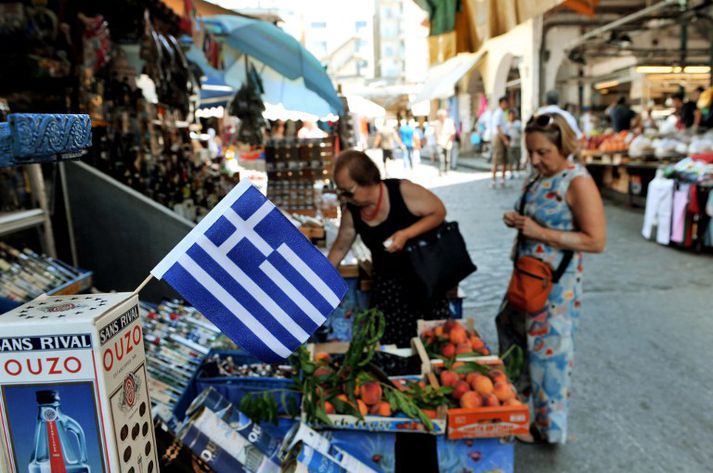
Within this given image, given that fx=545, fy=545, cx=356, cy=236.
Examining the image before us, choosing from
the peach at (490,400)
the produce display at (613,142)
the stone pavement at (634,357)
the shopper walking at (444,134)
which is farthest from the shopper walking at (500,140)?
the peach at (490,400)

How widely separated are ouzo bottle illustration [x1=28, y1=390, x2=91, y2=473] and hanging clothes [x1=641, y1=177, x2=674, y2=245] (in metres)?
7.93

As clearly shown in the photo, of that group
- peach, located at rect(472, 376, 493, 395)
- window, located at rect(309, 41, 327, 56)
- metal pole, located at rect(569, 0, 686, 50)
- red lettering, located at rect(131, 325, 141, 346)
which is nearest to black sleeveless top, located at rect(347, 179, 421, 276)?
peach, located at rect(472, 376, 493, 395)

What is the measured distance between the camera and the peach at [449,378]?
7.80ft

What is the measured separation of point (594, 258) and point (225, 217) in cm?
672

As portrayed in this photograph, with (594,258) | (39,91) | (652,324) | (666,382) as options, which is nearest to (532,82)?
(594,258)

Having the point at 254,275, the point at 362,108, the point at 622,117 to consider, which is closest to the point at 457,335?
the point at 254,275

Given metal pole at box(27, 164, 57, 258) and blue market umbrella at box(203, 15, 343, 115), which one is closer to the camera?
metal pole at box(27, 164, 57, 258)

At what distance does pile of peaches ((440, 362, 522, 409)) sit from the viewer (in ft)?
7.33

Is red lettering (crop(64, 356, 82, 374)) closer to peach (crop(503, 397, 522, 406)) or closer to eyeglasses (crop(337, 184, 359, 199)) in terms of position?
peach (crop(503, 397, 522, 406))

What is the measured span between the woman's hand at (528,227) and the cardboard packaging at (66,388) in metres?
2.32

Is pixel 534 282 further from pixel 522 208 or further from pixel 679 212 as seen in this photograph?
pixel 679 212

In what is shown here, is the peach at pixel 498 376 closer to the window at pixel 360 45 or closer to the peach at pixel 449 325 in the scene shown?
the peach at pixel 449 325

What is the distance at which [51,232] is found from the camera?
330 centimetres

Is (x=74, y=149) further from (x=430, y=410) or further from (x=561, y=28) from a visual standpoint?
(x=561, y=28)
